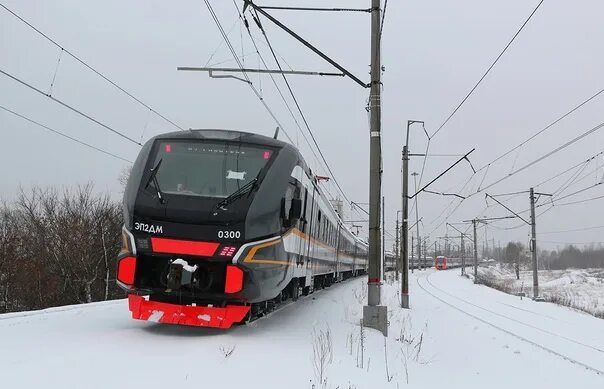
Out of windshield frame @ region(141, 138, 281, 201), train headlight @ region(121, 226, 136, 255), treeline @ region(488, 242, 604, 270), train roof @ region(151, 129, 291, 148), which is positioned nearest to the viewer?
train headlight @ region(121, 226, 136, 255)

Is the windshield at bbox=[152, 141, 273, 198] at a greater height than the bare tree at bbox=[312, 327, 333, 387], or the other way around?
the windshield at bbox=[152, 141, 273, 198]

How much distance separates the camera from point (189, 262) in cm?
779

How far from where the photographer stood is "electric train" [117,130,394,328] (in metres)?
7.76

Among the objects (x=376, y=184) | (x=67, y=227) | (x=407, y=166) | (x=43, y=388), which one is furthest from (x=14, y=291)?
(x=43, y=388)

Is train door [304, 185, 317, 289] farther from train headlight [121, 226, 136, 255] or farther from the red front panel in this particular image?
train headlight [121, 226, 136, 255]

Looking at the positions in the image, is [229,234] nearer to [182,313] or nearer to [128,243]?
[182,313]

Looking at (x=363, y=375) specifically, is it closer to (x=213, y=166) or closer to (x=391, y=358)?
(x=391, y=358)

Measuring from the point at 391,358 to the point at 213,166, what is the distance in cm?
393

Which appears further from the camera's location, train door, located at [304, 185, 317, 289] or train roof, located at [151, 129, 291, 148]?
train door, located at [304, 185, 317, 289]

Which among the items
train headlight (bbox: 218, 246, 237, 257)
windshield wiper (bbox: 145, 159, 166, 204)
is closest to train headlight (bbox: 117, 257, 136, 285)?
windshield wiper (bbox: 145, 159, 166, 204)

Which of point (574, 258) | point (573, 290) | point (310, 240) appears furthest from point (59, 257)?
point (574, 258)

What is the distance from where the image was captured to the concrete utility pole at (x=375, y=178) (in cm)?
1066

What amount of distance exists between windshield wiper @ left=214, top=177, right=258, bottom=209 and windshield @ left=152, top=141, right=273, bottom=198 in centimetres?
7

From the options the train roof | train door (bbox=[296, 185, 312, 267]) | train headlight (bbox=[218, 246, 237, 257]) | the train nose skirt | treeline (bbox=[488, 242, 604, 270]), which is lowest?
the train nose skirt
